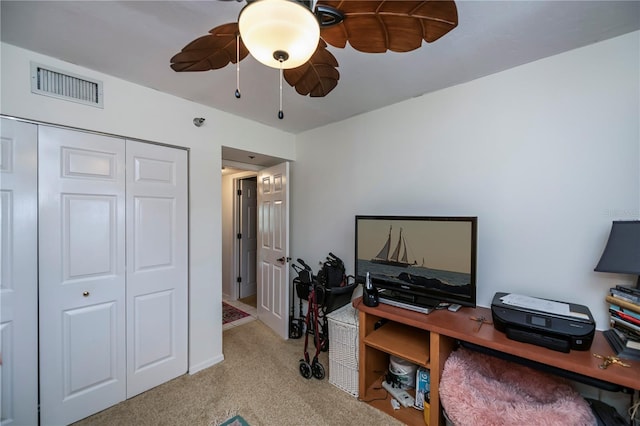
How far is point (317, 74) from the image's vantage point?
1.28 meters

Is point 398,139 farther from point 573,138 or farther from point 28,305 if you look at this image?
point 28,305

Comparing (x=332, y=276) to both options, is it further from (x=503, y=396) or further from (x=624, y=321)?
(x=624, y=321)

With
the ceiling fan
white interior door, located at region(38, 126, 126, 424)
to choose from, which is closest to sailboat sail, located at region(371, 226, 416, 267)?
the ceiling fan

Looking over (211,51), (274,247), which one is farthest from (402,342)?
(211,51)

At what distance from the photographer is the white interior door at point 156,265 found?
79.6 inches

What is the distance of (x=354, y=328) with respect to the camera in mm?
2045

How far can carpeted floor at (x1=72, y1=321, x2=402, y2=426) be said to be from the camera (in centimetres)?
179

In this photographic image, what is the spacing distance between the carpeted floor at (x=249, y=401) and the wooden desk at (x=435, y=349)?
23 cm

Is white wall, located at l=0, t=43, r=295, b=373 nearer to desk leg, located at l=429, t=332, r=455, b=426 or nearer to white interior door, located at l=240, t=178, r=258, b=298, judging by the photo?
white interior door, located at l=240, t=178, r=258, b=298

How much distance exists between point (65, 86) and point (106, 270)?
1.27 m

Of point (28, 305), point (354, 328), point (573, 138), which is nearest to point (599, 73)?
point (573, 138)

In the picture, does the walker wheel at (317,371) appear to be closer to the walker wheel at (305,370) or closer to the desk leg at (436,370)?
the walker wheel at (305,370)

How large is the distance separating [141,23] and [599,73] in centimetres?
255

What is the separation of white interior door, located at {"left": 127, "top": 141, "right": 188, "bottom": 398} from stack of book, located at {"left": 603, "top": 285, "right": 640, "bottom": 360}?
284cm
